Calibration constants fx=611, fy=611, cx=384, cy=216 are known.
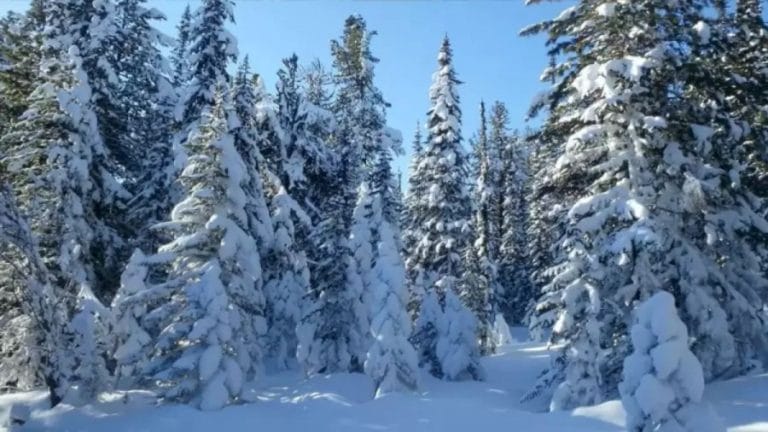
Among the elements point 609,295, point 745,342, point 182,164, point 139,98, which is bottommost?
point 745,342

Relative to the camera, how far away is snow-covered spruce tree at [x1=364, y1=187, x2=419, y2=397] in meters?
18.5

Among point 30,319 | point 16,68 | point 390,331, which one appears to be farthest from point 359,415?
point 16,68

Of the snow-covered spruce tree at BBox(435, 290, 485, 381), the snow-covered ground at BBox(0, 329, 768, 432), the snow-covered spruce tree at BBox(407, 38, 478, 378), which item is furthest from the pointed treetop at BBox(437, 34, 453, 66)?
the snow-covered ground at BBox(0, 329, 768, 432)

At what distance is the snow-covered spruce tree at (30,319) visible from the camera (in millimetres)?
15438

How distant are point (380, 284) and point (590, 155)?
7389 millimetres

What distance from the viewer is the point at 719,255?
50.6 ft

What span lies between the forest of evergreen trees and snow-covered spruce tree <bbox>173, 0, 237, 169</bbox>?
0.08 meters

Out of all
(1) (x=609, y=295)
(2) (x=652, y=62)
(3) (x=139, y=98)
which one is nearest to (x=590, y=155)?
(2) (x=652, y=62)

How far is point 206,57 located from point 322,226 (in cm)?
761

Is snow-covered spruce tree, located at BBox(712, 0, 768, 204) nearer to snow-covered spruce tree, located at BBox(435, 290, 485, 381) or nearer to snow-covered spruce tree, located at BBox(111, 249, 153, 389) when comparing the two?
snow-covered spruce tree, located at BBox(435, 290, 485, 381)

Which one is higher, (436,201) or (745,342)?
(436,201)

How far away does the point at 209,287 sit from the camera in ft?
50.3

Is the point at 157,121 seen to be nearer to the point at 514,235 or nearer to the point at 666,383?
the point at 666,383

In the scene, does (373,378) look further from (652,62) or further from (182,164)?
(652,62)
